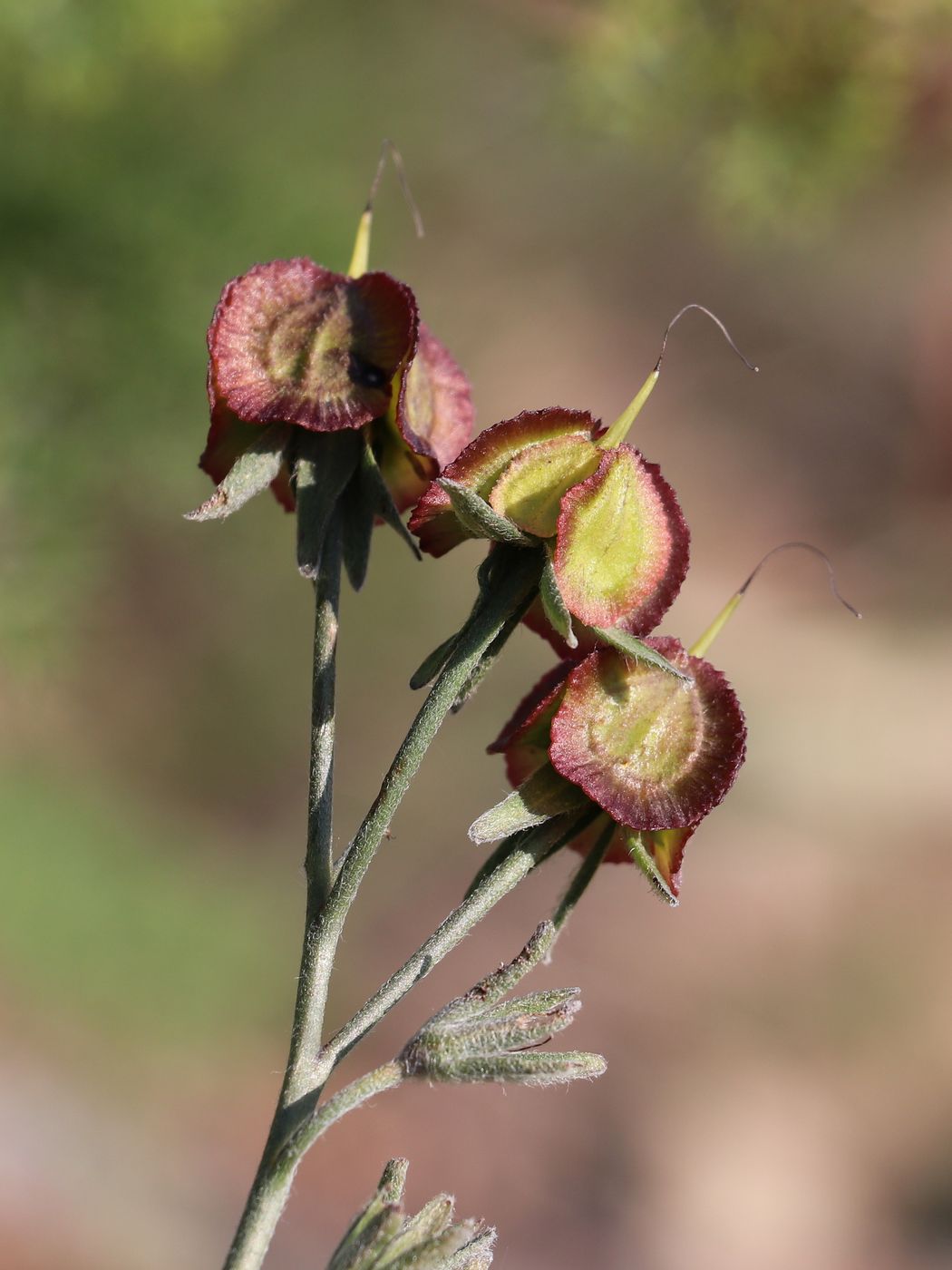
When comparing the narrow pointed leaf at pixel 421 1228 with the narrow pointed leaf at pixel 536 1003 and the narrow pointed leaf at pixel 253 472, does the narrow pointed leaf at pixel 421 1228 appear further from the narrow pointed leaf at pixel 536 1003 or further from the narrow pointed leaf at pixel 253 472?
the narrow pointed leaf at pixel 253 472

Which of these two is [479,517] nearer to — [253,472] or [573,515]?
[573,515]

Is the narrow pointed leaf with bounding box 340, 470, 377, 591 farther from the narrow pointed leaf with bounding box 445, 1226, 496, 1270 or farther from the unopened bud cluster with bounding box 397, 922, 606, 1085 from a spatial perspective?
the narrow pointed leaf with bounding box 445, 1226, 496, 1270

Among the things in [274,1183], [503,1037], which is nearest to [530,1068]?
[503,1037]

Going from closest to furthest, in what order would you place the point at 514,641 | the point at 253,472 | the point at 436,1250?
the point at 436,1250 → the point at 253,472 → the point at 514,641

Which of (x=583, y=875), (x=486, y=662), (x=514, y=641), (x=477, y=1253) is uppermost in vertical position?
(x=486, y=662)

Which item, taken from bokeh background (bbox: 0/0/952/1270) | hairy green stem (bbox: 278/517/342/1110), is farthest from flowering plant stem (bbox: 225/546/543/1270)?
bokeh background (bbox: 0/0/952/1270)

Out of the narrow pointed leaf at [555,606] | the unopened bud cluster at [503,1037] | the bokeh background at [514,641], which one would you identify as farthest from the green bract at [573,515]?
the bokeh background at [514,641]

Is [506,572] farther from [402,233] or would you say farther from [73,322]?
[402,233]
